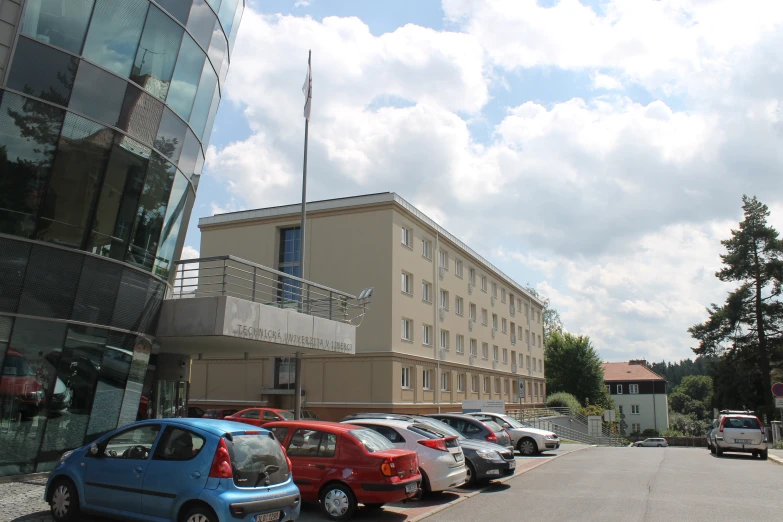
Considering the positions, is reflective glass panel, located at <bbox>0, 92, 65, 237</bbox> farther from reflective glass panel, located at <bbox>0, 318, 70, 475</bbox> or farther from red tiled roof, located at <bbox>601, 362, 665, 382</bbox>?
red tiled roof, located at <bbox>601, 362, 665, 382</bbox>

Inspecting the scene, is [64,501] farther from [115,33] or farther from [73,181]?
[115,33]

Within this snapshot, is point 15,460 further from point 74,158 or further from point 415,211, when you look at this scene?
point 415,211

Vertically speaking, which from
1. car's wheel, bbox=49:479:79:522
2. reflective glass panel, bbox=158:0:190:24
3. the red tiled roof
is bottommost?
car's wheel, bbox=49:479:79:522

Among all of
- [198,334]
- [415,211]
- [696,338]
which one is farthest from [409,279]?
[696,338]

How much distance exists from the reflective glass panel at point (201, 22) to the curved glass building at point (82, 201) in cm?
5

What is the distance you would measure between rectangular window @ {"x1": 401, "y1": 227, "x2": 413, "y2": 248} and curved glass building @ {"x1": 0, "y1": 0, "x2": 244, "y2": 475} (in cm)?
2059

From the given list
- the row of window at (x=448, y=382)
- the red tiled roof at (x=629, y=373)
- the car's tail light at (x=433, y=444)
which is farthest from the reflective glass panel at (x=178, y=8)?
the red tiled roof at (x=629, y=373)

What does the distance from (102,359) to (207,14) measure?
8.19 meters

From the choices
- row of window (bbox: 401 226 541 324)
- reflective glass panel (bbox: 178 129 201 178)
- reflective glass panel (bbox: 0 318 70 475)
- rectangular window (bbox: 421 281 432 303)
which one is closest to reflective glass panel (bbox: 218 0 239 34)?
reflective glass panel (bbox: 178 129 201 178)

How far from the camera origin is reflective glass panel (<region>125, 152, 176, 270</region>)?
13516 millimetres

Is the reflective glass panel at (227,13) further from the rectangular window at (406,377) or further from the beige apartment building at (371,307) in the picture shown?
the rectangular window at (406,377)

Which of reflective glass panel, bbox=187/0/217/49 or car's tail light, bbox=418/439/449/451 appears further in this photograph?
reflective glass panel, bbox=187/0/217/49

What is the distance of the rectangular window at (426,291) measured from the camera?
36406 millimetres

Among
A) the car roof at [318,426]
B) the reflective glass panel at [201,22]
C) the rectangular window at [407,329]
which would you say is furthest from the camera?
the rectangular window at [407,329]
